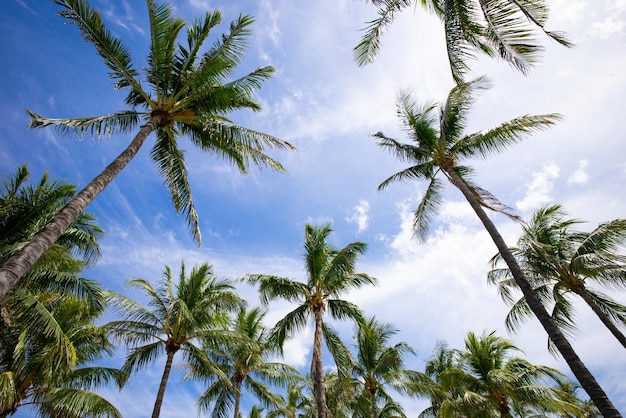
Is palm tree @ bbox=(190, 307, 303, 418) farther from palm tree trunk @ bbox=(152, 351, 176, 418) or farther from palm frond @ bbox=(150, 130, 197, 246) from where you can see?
palm frond @ bbox=(150, 130, 197, 246)

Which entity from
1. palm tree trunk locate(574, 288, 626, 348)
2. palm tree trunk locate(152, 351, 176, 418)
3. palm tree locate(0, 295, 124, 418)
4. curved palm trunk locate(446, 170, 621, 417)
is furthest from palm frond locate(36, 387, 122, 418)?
palm tree trunk locate(574, 288, 626, 348)

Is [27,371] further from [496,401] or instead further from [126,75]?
[496,401]

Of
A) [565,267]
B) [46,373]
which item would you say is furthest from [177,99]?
[565,267]

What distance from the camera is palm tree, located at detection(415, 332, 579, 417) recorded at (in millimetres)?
14508

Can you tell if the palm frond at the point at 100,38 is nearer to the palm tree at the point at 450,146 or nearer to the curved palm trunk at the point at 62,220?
the curved palm trunk at the point at 62,220

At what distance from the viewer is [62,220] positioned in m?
6.04

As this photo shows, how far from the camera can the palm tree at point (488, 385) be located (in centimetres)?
1451

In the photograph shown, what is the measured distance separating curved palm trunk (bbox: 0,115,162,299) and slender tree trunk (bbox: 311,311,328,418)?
907cm

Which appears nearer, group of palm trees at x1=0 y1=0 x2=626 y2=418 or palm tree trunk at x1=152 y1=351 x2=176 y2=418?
group of palm trees at x1=0 y1=0 x2=626 y2=418

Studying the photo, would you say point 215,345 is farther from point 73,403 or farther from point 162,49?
point 162,49

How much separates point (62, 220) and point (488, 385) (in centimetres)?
1878

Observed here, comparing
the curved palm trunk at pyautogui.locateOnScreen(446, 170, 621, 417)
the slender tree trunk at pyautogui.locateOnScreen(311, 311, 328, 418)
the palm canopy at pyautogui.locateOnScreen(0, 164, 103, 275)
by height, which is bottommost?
the curved palm trunk at pyautogui.locateOnScreen(446, 170, 621, 417)

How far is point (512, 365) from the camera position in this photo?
18203 mm

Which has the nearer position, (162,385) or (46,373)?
(46,373)
